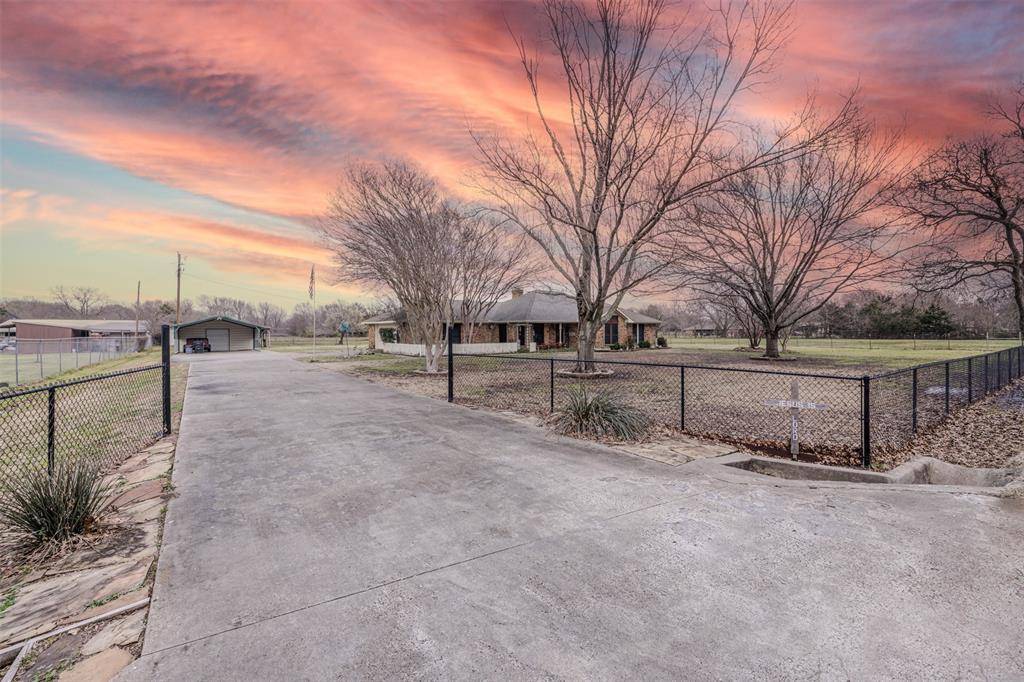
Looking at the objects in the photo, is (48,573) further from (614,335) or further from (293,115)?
(614,335)

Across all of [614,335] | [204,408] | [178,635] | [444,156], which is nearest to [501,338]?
[614,335]

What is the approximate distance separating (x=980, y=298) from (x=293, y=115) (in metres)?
25.5

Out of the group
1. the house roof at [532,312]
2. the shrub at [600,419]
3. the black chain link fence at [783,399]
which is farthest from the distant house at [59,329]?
the shrub at [600,419]

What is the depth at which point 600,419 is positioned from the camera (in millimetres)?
6914

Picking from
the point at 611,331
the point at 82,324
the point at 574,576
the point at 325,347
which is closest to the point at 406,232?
the point at 574,576

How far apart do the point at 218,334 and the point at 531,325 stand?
1316 inches

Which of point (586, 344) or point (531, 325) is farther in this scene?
point (531, 325)

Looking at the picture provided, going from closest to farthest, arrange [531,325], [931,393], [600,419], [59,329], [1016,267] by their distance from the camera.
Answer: [600,419] < [931,393] < [1016,267] < [531,325] < [59,329]

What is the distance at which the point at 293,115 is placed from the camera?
12.8 meters

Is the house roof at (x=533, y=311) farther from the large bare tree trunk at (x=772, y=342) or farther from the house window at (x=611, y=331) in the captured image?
the large bare tree trunk at (x=772, y=342)

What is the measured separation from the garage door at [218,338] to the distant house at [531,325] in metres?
18.0

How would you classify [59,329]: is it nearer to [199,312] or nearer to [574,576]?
[199,312]

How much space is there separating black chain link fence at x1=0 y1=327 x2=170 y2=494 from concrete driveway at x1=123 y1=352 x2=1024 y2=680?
1.51m

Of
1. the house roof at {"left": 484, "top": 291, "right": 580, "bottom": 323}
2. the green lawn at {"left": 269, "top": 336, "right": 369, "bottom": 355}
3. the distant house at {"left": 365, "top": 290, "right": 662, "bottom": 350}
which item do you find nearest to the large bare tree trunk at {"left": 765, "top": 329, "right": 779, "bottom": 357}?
the distant house at {"left": 365, "top": 290, "right": 662, "bottom": 350}
